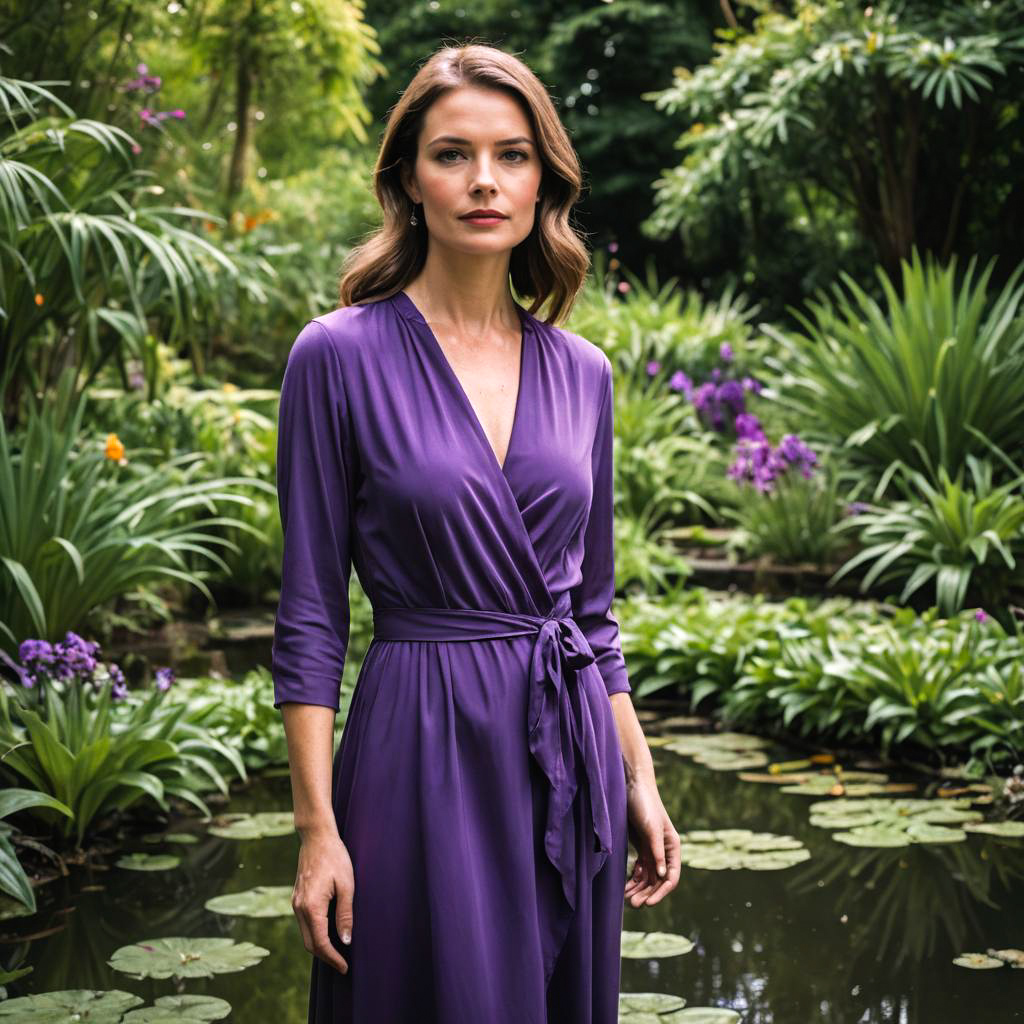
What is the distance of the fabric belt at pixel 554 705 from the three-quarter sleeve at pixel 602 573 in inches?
5.6

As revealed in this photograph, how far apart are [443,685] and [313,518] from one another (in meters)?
0.24

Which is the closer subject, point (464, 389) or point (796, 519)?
point (464, 389)

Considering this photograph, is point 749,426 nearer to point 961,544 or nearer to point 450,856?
point 961,544

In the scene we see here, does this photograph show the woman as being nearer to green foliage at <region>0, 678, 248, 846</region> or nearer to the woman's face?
the woman's face

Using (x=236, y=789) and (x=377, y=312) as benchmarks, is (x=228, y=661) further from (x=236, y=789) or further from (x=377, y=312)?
(x=377, y=312)

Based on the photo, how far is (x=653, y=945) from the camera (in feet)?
10.3

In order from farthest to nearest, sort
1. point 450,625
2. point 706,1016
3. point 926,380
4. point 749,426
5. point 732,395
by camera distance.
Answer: point 732,395 < point 749,426 < point 926,380 < point 706,1016 < point 450,625

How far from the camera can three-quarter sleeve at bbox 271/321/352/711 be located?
5.05 ft

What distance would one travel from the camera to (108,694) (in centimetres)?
380

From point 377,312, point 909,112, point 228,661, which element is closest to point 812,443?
point 909,112

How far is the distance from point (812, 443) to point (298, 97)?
628 centimetres

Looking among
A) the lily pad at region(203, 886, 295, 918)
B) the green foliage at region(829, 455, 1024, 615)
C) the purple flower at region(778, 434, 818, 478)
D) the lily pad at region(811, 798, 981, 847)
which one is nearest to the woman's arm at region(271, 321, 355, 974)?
the lily pad at region(203, 886, 295, 918)

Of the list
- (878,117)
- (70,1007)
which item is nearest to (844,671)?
(70,1007)

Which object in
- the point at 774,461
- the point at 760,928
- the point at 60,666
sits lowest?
the point at 760,928
